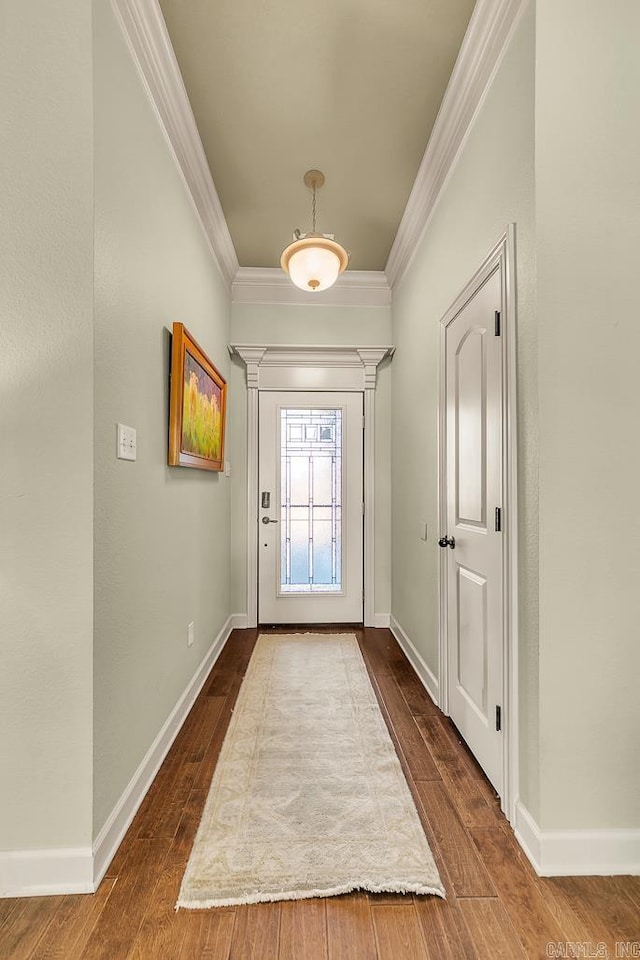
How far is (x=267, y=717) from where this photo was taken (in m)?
2.38

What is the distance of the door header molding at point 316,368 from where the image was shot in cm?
390

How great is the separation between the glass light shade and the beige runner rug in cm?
229

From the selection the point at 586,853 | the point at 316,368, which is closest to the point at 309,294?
the point at 316,368

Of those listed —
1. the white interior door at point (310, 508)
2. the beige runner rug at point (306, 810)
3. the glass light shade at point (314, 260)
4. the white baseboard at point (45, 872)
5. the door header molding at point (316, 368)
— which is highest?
the glass light shade at point (314, 260)

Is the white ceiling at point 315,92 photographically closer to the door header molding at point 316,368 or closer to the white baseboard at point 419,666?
the door header molding at point 316,368

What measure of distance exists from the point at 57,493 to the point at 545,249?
1607mm

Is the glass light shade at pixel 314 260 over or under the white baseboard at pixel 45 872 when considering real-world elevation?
over

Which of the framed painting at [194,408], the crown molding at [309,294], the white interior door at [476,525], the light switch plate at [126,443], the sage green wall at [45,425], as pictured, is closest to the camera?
the sage green wall at [45,425]

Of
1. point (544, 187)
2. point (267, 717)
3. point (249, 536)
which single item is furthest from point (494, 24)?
point (249, 536)

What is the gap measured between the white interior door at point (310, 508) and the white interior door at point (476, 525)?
5.22 ft

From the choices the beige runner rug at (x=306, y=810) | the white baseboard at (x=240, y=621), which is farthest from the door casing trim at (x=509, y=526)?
the white baseboard at (x=240, y=621)

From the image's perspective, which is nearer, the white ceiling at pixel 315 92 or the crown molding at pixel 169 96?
the crown molding at pixel 169 96

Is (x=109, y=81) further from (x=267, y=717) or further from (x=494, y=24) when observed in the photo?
(x=267, y=717)

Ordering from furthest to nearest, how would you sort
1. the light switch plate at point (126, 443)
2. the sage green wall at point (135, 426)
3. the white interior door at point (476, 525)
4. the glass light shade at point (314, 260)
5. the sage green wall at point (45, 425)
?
the glass light shade at point (314, 260)
the white interior door at point (476, 525)
the light switch plate at point (126, 443)
the sage green wall at point (135, 426)
the sage green wall at point (45, 425)
